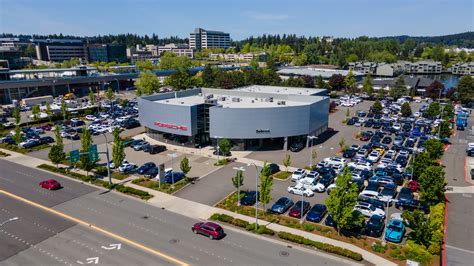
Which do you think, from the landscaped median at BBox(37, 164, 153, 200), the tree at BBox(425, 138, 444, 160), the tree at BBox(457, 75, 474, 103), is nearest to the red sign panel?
the landscaped median at BBox(37, 164, 153, 200)

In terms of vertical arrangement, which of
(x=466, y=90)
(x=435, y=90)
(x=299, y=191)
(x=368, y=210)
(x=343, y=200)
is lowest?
(x=299, y=191)

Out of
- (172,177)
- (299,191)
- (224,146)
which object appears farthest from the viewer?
(224,146)

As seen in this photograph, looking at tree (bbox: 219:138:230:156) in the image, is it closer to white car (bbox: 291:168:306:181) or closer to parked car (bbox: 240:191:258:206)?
white car (bbox: 291:168:306:181)

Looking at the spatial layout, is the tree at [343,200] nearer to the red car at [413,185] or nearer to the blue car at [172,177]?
the red car at [413,185]

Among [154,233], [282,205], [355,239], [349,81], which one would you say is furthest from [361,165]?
[349,81]

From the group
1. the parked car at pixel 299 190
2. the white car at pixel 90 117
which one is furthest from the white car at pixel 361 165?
the white car at pixel 90 117

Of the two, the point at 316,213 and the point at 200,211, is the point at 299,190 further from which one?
the point at 200,211
